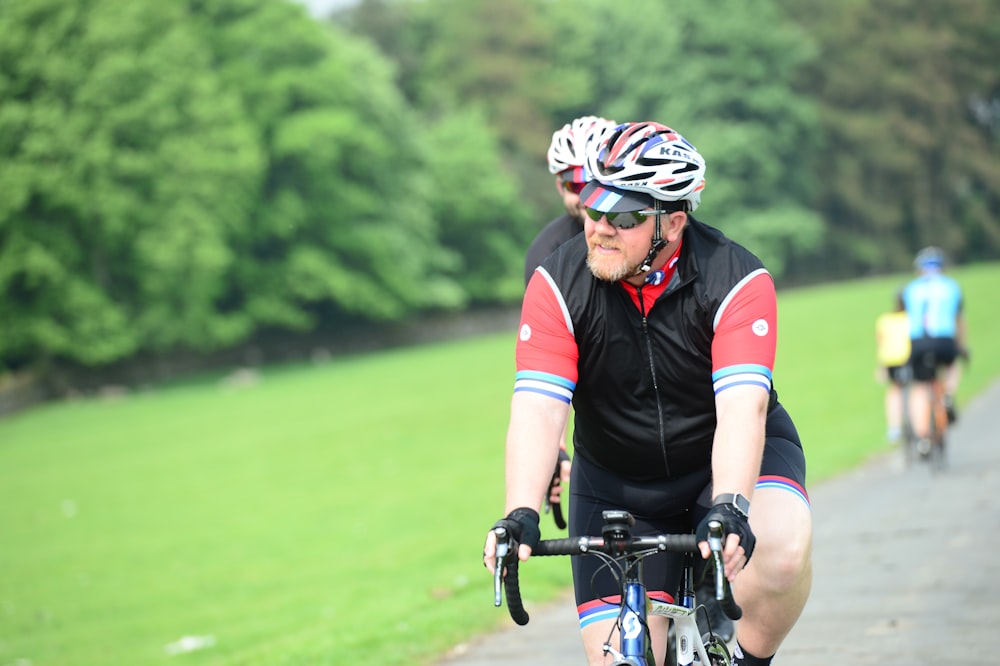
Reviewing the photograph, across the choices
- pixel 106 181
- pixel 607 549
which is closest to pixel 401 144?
pixel 106 181

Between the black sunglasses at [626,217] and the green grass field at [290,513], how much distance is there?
431 cm

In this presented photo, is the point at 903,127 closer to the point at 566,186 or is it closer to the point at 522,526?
the point at 566,186

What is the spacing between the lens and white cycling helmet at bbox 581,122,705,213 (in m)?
4.25

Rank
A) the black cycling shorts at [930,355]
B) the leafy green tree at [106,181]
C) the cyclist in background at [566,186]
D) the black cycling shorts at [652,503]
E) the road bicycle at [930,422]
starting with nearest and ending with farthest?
the black cycling shorts at [652,503] < the cyclist in background at [566,186] < the black cycling shorts at [930,355] < the road bicycle at [930,422] < the leafy green tree at [106,181]

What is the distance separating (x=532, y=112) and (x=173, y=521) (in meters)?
67.5

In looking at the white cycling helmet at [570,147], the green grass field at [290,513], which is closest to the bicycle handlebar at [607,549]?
the white cycling helmet at [570,147]

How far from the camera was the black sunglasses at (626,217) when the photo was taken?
4.27 m

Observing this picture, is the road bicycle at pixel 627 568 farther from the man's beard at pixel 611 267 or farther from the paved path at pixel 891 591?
the paved path at pixel 891 591

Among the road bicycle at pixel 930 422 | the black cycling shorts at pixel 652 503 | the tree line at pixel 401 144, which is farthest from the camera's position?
the tree line at pixel 401 144

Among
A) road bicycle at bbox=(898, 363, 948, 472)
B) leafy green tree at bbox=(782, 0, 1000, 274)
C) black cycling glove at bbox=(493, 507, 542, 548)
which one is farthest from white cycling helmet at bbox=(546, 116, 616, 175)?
leafy green tree at bbox=(782, 0, 1000, 274)

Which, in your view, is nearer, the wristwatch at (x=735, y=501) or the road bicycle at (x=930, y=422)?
the wristwatch at (x=735, y=501)

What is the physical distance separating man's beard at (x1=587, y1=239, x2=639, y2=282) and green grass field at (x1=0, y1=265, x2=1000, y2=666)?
4.25 m

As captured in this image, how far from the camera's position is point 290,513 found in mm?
18562

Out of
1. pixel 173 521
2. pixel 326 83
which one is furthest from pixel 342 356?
pixel 173 521
